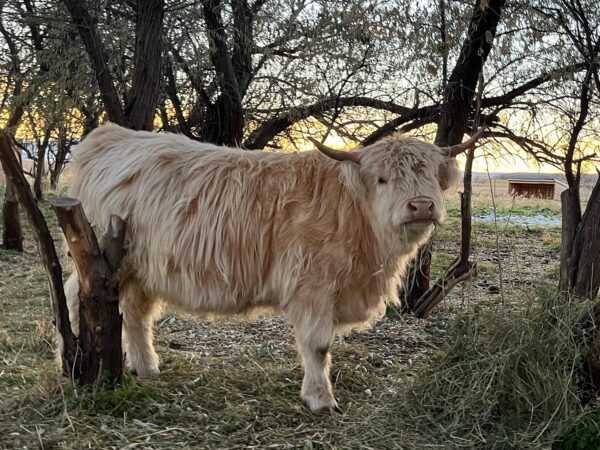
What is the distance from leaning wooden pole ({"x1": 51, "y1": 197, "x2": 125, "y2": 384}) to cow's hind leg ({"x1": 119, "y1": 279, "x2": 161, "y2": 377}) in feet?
1.86

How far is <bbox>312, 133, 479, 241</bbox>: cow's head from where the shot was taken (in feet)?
10.8

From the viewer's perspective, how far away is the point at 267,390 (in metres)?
3.77

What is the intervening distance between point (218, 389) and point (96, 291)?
0.96m

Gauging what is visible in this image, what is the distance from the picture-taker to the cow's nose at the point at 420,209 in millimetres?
3244

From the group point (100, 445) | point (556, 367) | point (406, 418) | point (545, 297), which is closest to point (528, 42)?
point (545, 297)

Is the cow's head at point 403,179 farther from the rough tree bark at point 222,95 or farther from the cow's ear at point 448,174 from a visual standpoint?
the rough tree bark at point 222,95

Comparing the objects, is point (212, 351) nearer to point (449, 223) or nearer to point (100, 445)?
point (100, 445)

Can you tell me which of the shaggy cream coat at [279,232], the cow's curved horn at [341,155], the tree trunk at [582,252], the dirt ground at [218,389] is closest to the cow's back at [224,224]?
the shaggy cream coat at [279,232]

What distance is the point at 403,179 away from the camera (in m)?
3.40

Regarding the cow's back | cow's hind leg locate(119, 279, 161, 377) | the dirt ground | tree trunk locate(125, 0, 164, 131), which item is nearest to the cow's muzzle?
the cow's back

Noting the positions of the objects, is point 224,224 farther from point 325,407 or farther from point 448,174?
point 448,174

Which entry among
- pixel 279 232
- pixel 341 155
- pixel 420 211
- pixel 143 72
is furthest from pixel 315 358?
pixel 143 72

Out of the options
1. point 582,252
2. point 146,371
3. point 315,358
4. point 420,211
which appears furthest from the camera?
point 146,371

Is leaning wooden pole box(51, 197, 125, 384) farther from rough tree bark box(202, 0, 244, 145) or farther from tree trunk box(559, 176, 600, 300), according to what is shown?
rough tree bark box(202, 0, 244, 145)
